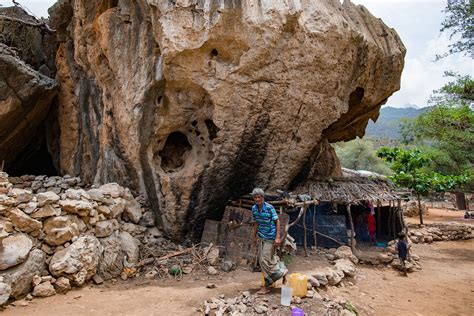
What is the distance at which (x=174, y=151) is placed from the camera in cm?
753

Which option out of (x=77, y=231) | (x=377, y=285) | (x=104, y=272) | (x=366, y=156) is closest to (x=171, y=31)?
(x=77, y=231)

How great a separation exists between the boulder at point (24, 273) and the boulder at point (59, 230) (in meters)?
0.25

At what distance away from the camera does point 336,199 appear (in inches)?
327

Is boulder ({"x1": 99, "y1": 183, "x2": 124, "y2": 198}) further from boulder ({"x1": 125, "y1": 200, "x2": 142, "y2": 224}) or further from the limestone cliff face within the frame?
the limestone cliff face

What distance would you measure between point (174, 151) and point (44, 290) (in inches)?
151

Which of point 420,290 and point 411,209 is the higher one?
point 411,209

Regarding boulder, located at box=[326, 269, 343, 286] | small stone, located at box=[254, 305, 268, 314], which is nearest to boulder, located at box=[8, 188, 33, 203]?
small stone, located at box=[254, 305, 268, 314]

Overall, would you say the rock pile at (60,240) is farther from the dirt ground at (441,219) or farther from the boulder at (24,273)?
the dirt ground at (441,219)

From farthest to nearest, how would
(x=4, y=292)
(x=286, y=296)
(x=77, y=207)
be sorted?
(x=77, y=207), (x=286, y=296), (x=4, y=292)

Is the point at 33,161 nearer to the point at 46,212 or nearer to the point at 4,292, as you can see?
the point at 46,212

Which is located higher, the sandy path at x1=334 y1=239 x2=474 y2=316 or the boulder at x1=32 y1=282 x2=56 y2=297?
the boulder at x1=32 y1=282 x2=56 y2=297

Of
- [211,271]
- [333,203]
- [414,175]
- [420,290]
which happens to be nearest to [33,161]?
[211,271]

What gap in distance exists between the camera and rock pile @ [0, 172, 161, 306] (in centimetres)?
448

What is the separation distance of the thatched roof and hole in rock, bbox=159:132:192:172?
10.5ft
